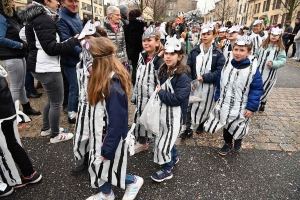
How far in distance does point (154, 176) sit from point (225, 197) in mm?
810

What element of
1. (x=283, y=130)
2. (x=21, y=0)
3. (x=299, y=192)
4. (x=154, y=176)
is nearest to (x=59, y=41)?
(x=154, y=176)

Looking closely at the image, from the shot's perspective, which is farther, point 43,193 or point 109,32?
point 109,32

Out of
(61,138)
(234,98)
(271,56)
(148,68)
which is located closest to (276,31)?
(271,56)

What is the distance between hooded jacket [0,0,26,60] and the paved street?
127cm

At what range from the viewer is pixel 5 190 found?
2.27 metres

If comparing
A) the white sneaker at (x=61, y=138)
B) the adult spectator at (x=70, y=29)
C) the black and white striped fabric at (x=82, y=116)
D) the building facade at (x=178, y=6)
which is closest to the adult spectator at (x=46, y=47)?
the white sneaker at (x=61, y=138)

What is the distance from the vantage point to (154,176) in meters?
2.55

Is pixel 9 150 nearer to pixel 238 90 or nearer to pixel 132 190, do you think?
pixel 132 190

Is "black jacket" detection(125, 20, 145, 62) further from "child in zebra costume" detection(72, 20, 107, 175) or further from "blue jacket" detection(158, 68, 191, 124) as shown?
"blue jacket" detection(158, 68, 191, 124)

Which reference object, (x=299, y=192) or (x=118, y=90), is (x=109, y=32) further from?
(x=299, y=192)

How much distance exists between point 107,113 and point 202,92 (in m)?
1.94

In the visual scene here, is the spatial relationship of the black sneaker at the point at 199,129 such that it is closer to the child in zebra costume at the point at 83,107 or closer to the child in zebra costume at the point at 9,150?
the child in zebra costume at the point at 83,107

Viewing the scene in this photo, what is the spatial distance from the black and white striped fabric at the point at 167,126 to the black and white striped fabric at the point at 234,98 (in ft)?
2.85

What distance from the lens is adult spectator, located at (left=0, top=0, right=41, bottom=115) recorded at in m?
3.34
